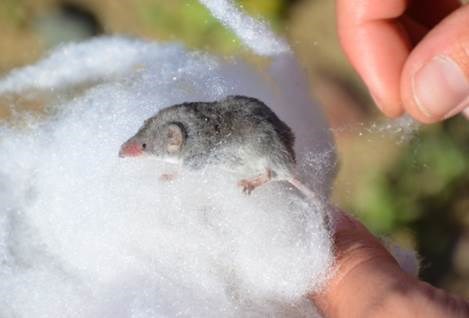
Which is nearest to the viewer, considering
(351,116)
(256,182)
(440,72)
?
(440,72)

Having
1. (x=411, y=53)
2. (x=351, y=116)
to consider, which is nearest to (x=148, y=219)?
(x=411, y=53)

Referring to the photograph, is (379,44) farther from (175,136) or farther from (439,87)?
(175,136)

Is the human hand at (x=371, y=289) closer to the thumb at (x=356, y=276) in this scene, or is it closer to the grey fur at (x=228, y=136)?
the thumb at (x=356, y=276)

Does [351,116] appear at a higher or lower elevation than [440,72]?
lower

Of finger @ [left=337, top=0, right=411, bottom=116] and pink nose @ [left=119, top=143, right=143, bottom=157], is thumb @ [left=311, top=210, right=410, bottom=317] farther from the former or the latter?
pink nose @ [left=119, top=143, right=143, bottom=157]

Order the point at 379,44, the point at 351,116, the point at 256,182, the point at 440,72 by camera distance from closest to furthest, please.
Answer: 1. the point at 440,72
2. the point at 256,182
3. the point at 379,44
4. the point at 351,116

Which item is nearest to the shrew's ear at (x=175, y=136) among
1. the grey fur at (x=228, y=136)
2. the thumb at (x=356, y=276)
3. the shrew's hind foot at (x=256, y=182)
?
the grey fur at (x=228, y=136)

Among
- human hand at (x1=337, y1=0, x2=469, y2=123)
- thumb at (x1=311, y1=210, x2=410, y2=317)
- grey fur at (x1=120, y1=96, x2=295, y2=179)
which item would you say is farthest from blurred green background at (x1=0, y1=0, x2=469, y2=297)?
grey fur at (x1=120, y1=96, x2=295, y2=179)
